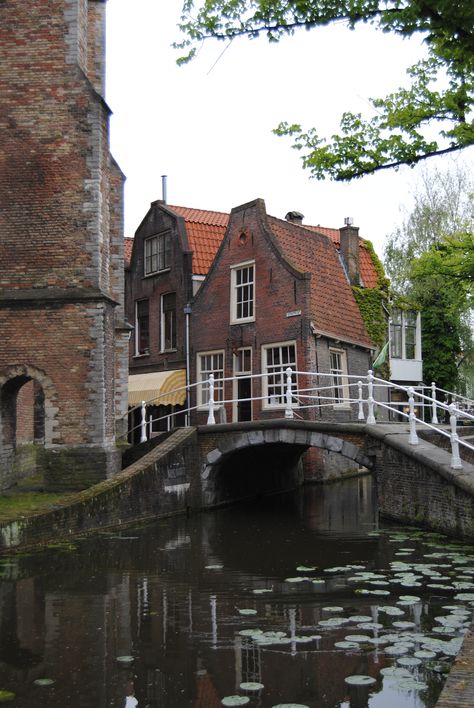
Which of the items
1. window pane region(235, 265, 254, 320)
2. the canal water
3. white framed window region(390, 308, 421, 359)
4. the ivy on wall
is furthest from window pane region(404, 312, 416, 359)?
the canal water

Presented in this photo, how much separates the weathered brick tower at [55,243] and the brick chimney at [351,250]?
11995 millimetres

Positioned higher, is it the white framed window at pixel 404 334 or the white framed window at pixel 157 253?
the white framed window at pixel 157 253

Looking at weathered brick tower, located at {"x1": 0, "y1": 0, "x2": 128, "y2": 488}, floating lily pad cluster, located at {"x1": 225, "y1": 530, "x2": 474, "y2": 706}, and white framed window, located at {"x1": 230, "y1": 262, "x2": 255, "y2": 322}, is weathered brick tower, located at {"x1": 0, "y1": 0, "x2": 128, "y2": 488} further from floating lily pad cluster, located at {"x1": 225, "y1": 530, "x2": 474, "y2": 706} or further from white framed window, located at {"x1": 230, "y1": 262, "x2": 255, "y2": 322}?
white framed window, located at {"x1": 230, "y1": 262, "x2": 255, "y2": 322}

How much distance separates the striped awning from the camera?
2459 centimetres

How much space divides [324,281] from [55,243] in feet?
35.0

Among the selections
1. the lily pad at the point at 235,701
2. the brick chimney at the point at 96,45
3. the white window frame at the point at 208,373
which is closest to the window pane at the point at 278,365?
the white window frame at the point at 208,373

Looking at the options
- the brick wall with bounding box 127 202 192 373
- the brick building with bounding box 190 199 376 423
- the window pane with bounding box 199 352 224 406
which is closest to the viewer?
the brick building with bounding box 190 199 376 423

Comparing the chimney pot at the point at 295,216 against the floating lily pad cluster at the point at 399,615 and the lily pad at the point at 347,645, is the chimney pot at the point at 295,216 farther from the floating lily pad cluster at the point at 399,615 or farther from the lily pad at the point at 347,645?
the lily pad at the point at 347,645

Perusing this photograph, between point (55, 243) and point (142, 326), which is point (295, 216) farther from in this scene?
point (55, 243)

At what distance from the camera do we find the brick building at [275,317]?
21.0 m

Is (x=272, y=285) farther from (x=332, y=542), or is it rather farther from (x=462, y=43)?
(x=462, y=43)

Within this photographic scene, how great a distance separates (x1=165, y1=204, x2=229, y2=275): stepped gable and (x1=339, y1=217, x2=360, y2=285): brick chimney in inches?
181

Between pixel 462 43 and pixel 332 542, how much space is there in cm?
751

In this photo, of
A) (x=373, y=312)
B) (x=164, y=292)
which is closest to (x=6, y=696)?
(x=373, y=312)
